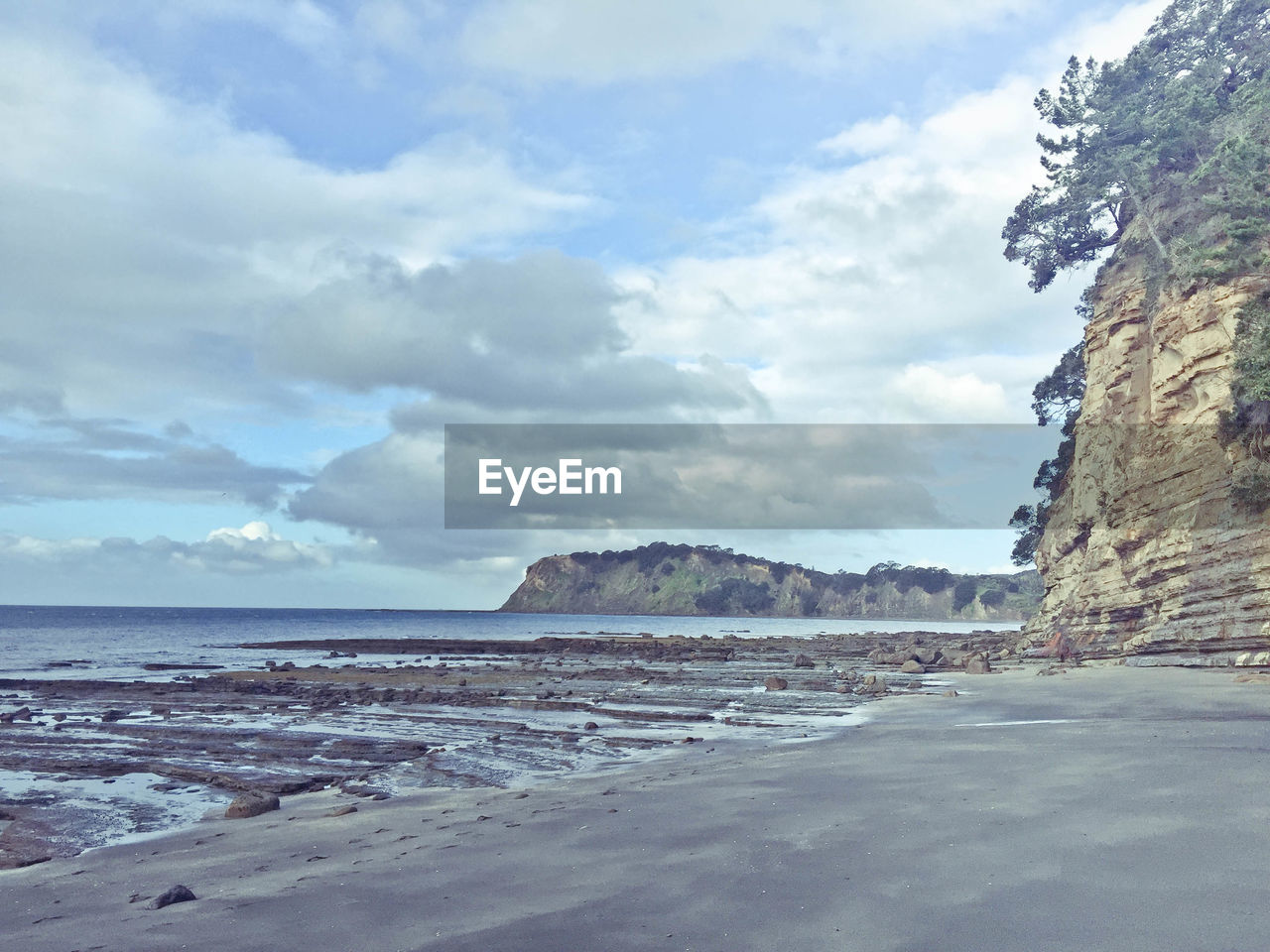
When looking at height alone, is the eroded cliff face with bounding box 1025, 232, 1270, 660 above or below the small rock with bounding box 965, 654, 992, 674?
above

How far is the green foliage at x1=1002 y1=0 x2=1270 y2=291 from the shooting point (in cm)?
2981

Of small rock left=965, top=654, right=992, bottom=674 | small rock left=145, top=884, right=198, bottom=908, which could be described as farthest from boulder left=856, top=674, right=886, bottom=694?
small rock left=145, top=884, right=198, bottom=908

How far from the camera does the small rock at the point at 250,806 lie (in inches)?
480

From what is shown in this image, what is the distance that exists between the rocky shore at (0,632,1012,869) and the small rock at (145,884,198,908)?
12.1 feet

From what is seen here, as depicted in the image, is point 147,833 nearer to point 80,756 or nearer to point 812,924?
point 80,756

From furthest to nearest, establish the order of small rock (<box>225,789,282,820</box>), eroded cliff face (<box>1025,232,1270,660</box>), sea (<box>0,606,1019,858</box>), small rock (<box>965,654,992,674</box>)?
small rock (<box>965,654,992,674</box>) → eroded cliff face (<box>1025,232,1270,660</box>) → sea (<box>0,606,1019,858</box>) → small rock (<box>225,789,282,820</box>)

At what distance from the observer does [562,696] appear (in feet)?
104

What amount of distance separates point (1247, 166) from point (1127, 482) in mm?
11776

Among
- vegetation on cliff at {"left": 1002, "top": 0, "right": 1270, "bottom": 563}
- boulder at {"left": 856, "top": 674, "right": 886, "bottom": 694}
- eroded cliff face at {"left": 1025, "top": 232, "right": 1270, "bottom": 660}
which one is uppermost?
vegetation on cliff at {"left": 1002, "top": 0, "right": 1270, "bottom": 563}

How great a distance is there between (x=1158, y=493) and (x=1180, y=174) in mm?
14521

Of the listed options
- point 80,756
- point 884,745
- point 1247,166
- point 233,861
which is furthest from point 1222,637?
point 80,756

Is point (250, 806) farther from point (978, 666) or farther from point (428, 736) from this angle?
point (978, 666)

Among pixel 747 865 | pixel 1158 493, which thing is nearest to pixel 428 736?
pixel 747 865

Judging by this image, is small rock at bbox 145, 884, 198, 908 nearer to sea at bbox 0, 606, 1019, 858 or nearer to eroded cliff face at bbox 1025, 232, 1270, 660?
sea at bbox 0, 606, 1019, 858
